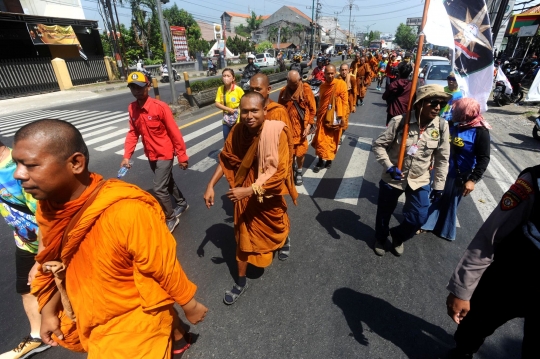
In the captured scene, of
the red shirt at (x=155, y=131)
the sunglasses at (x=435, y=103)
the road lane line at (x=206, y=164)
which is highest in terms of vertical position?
the sunglasses at (x=435, y=103)

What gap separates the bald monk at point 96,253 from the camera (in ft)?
3.69

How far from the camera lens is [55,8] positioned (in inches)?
760

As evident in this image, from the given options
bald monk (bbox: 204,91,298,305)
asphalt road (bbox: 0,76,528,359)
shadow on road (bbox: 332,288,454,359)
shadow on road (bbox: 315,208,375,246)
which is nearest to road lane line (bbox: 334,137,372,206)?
asphalt road (bbox: 0,76,528,359)

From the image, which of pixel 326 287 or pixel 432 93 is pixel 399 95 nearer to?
pixel 432 93

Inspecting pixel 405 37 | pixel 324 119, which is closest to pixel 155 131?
pixel 324 119

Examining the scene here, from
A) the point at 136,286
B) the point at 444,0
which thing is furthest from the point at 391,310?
the point at 444,0

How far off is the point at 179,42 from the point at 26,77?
17.9 meters

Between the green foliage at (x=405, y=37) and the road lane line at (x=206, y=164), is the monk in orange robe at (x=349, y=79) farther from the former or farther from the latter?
the green foliage at (x=405, y=37)

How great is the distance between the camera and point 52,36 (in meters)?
17.5

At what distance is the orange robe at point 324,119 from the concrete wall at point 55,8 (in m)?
23.3

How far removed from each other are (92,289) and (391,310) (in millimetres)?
2340

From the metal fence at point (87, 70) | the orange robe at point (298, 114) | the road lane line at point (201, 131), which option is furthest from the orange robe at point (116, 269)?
the metal fence at point (87, 70)

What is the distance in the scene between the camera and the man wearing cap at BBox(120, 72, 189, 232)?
131 inches

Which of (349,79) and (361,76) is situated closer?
(349,79)
